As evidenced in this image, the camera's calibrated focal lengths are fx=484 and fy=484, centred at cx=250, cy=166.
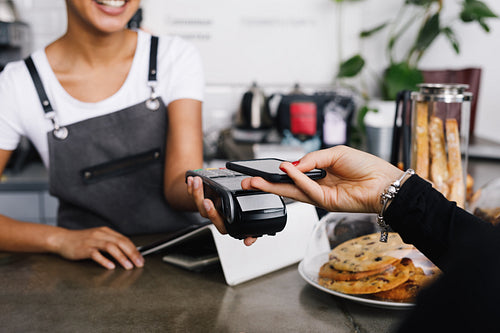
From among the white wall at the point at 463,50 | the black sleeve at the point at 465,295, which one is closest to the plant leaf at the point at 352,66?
the white wall at the point at 463,50

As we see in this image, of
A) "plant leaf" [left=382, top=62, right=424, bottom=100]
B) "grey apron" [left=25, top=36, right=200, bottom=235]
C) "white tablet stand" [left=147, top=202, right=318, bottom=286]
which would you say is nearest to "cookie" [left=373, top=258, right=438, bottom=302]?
"white tablet stand" [left=147, top=202, right=318, bottom=286]

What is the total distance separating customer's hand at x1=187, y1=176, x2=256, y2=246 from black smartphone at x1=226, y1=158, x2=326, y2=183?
0.31 feet

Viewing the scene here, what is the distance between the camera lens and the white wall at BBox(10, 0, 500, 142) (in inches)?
113

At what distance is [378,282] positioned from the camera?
0.77m

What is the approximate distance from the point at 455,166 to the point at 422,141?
9 centimetres

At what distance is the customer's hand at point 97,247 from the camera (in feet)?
3.21

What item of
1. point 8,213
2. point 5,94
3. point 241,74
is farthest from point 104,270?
point 241,74

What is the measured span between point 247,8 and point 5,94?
1884 millimetres

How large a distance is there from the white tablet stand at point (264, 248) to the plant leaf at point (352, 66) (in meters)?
1.83

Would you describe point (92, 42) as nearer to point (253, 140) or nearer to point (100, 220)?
point (100, 220)

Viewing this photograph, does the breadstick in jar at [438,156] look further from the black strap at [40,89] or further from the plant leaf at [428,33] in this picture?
the plant leaf at [428,33]

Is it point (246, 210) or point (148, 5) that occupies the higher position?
point (148, 5)

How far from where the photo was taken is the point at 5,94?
1.28 metres

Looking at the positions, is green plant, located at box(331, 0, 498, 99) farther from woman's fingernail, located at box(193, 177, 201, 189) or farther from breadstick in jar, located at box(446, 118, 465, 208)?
woman's fingernail, located at box(193, 177, 201, 189)
